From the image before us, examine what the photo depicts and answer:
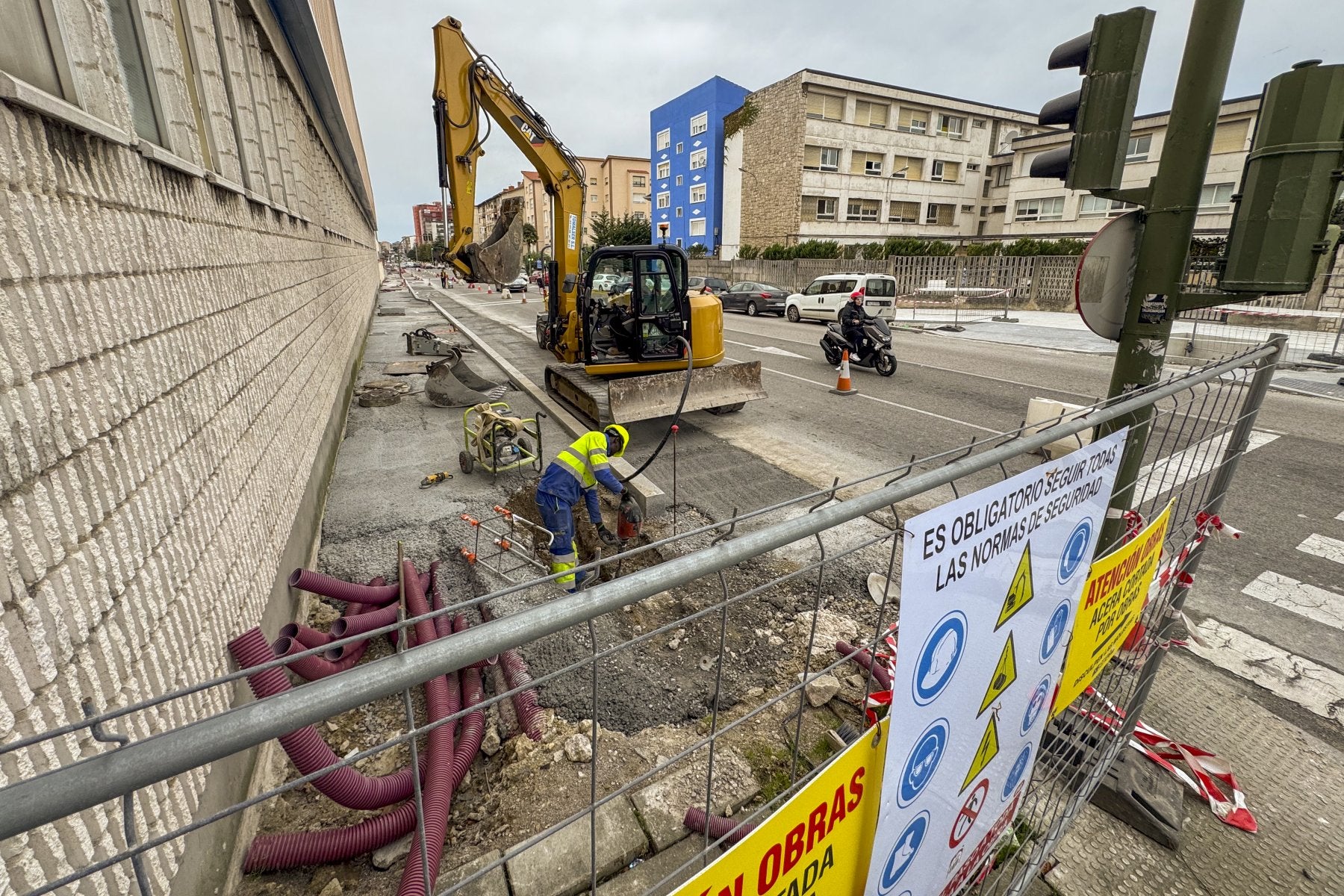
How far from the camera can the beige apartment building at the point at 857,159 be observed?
1396 inches

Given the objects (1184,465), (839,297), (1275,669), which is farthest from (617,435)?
(839,297)

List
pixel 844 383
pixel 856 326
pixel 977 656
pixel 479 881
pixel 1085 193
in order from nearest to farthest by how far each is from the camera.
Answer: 1. pixel 977 656
2. pixel 479 881
3. pixel 844 383
4. pixel 856 326
5. pixel 1085 193

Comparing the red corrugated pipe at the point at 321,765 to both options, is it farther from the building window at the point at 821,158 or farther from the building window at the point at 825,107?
the building window at the point at 825,107

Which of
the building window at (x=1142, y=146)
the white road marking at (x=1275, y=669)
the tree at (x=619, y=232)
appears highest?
the building window at (x=1142, y=146)

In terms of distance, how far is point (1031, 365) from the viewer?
525 inches

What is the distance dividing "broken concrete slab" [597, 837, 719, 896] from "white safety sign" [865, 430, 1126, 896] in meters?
1.01

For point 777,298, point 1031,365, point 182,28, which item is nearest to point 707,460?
point 182,28

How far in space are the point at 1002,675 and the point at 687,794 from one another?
1.70 meters

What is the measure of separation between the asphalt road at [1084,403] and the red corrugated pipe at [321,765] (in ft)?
13.4

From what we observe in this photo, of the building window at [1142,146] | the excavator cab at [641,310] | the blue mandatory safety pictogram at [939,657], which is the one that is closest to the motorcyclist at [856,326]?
the excavator cab at [641,310]

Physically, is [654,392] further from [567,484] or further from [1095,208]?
[1095,208]

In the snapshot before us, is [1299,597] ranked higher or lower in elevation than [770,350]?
lower

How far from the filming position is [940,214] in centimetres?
4053

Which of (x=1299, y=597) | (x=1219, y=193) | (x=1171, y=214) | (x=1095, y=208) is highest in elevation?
(x=1219, y=193)
